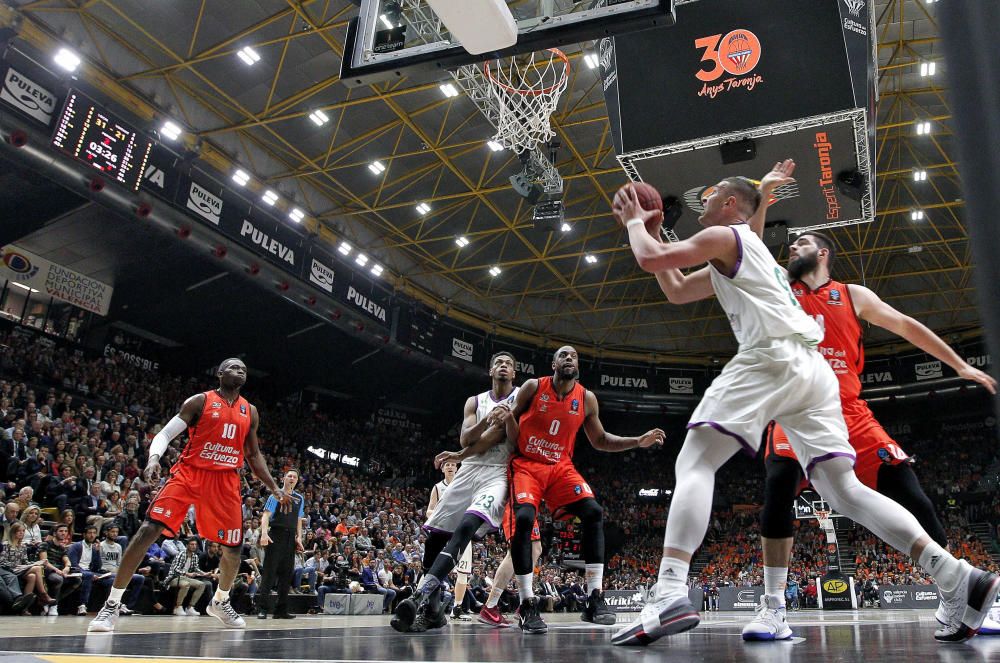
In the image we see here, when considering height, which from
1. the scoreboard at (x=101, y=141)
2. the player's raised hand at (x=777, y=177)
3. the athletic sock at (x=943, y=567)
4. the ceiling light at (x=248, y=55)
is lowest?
the athletic sock at (x=943, y=567)

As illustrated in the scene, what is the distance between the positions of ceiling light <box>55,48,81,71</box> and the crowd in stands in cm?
582

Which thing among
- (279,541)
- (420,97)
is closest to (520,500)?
(279,541)

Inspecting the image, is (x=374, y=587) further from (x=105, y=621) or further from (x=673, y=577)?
(x=673, y=577)

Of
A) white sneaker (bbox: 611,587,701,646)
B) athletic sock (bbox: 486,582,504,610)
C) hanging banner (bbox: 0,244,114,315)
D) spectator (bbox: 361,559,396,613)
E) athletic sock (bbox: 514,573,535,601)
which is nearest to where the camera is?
white sneaker (bbox: 611,587,701,646)

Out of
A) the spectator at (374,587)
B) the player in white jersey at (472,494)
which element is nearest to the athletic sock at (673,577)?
the player in white jersey at (472,494)

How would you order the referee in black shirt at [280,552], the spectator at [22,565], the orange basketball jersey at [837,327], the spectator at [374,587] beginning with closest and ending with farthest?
the orange basketball jersey at [837,327]
the spectator at [22,565]
the referee in black shirt at [280,552]
the spectator at [374,587]

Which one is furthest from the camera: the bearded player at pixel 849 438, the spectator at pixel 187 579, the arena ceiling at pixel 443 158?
the arena ceiling at pixel 443 158

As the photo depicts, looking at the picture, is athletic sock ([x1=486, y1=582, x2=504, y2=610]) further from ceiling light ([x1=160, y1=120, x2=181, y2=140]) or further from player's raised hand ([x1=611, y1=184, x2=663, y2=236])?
ceiling light ([x1=160, y1=120, x2=181, y2=140])

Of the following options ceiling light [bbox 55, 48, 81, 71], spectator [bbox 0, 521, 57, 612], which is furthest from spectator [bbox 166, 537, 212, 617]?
ceiling light [bbox 55, 48, 81, 71]

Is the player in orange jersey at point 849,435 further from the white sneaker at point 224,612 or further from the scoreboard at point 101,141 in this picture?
the scoreboard at point 101,141

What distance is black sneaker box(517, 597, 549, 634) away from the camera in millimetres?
4355

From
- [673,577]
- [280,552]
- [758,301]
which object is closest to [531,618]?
[673,577]

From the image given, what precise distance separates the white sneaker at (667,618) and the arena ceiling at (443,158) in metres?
8.73

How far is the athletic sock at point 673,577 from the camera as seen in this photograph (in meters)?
2.56
